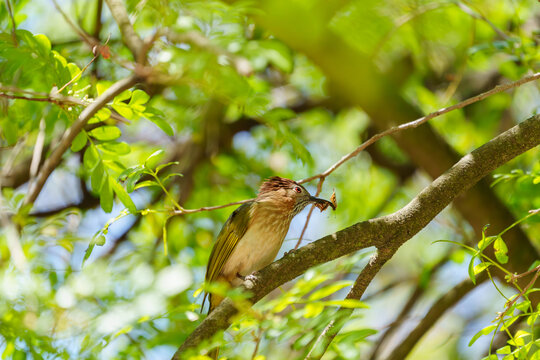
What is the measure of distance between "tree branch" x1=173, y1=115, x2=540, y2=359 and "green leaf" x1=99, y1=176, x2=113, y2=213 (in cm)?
77

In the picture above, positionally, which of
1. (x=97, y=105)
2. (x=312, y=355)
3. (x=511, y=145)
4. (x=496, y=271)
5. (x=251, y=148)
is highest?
(x=511, y=145)

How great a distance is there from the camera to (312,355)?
229cm

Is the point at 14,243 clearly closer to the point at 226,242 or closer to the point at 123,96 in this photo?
the point at 123,96

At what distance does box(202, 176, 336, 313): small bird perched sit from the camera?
447 cm

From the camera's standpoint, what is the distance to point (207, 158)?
5824 mm

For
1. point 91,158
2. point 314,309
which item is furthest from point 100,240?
point 314,309

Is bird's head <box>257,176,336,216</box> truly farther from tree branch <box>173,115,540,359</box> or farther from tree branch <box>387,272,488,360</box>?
tree branch <box>173,115,540,359</box>

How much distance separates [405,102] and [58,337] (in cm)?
306

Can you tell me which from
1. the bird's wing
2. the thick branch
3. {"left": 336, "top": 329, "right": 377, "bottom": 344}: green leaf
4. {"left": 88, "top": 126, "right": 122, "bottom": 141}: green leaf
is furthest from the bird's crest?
{"left": 336, "top": 329, "right": 377, "bottom": 344}: green leaf

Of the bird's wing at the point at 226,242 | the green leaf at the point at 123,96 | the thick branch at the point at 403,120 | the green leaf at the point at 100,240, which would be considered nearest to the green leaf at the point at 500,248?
the thick branch at the point at 403,120

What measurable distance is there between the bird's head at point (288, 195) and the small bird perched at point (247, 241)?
0.29 ft

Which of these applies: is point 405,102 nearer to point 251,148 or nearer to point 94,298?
point 251,148

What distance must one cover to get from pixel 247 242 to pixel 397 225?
177 cm

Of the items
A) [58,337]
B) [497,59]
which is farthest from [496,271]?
[58,337]
